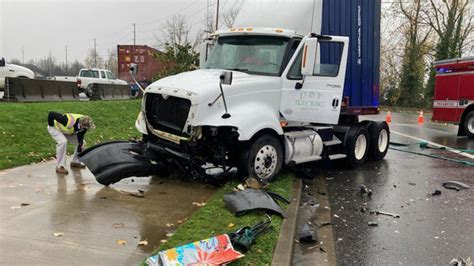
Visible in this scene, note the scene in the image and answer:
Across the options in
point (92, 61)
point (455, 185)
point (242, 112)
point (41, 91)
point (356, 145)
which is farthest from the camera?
point (92, 61)

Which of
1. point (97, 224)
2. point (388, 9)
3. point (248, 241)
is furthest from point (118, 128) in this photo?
point (388, 9)

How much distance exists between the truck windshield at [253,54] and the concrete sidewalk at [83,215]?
230 cm

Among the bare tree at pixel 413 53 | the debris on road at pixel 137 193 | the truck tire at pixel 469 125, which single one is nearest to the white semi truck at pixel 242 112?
the debris on road at pixel 137 193

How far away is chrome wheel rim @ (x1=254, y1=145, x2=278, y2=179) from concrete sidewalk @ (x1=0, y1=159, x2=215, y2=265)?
2.81 feet

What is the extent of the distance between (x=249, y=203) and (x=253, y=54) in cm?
331

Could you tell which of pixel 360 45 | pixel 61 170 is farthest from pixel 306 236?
pixel 360 45

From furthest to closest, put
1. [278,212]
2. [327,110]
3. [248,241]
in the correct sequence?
1. [327,110]
2. [278,212]
3. [248,241]

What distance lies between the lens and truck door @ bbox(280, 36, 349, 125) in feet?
25.0

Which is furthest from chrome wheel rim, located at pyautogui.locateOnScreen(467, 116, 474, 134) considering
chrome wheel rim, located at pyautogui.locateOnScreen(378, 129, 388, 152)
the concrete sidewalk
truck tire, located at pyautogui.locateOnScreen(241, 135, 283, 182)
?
the concrete sidewalk

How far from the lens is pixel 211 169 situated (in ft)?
25.4

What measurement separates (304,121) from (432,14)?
1593 inches

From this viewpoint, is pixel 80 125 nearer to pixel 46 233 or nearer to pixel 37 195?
pixel 37 195

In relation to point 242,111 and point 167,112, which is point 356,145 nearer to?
point 242,111

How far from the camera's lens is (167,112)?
7.09 metres
